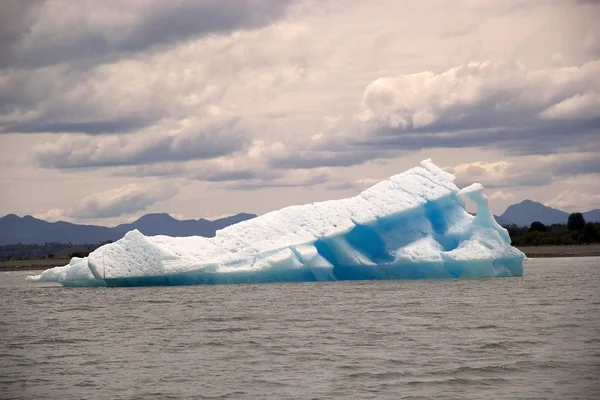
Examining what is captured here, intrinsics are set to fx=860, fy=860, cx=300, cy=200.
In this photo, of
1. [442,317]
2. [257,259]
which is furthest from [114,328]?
[257,259]

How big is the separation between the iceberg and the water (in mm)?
1446

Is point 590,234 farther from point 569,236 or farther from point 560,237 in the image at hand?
point 560,237

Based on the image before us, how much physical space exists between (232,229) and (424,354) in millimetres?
16074

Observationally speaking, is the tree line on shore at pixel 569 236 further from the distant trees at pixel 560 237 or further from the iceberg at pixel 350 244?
the iceberg at pixel 350 244

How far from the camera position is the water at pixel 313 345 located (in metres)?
12.7

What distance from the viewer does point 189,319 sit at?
21.5m

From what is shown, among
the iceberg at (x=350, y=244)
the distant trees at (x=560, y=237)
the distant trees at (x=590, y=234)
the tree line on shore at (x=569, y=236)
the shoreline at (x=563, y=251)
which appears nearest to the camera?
the iceberg at (x=350, y=244)

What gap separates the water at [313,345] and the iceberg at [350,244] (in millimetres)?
1446

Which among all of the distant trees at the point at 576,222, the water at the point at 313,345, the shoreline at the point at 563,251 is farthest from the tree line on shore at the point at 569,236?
the water at the point at 313,345

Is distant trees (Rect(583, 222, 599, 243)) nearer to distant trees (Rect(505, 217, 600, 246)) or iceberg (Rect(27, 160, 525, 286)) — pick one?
distant trees (Rect(505, 217, 600, 246))

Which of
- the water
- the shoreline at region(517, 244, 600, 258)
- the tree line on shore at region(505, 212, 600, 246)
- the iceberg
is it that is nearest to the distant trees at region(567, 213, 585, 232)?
the tree line on shore at region(505, 212, 600, 246)

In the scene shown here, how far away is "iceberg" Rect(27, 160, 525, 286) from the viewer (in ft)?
94.7

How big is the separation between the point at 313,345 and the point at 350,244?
1400cm

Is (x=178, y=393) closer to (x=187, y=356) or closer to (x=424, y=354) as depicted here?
(x=187, y=356)
